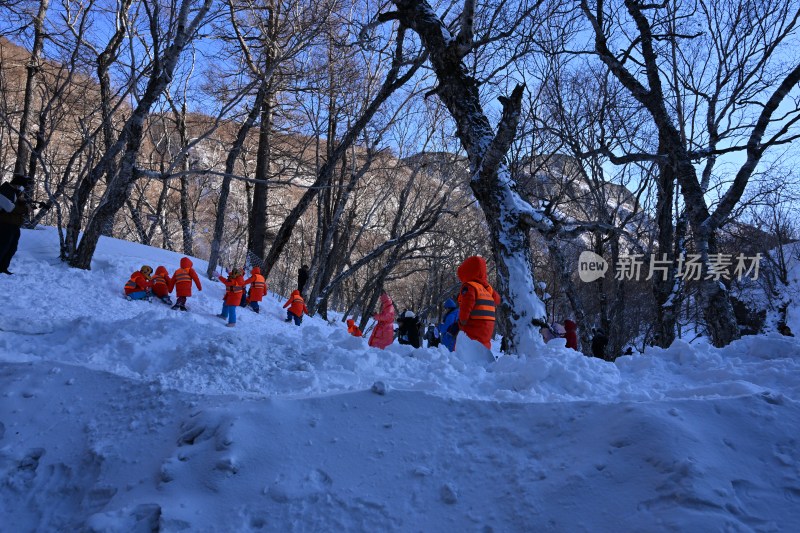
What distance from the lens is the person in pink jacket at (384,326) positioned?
382 inches

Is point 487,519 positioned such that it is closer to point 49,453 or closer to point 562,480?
point 562,480

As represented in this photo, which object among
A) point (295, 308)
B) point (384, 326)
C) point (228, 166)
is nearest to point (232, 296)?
point (295, 308)

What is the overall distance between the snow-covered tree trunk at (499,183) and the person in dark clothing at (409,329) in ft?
13.0

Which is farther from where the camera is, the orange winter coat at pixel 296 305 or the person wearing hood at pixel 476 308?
the orange winter coat at pixel 296 305

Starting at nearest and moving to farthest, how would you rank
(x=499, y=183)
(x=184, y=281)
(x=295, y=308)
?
(x=499, y=183) < (x=184, y=281) < (x=295, y=308)

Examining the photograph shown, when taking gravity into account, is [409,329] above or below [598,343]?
below

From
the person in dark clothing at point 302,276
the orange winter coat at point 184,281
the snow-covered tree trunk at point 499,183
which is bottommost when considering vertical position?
the orange winter coat at point 184,281

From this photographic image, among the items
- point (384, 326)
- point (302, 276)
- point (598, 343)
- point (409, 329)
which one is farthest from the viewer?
point (302, 276)

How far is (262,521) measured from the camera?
7.25ft

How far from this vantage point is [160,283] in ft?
33.1

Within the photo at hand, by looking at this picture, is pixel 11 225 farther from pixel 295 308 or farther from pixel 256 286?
pixel 295 308

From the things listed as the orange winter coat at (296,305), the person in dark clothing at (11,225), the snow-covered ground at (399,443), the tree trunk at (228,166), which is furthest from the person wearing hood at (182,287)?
the snow-covered ground at (399,443)

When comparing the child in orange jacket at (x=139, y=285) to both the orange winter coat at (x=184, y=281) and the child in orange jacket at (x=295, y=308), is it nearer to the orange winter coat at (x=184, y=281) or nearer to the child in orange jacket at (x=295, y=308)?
the orange winter coat at (x=184, y=281)

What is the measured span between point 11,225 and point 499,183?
7955 mm
